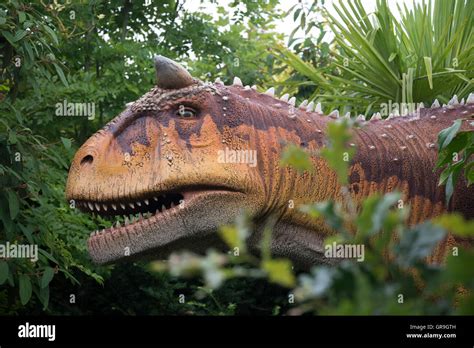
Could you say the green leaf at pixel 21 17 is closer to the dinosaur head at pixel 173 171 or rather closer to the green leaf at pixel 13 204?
the green leaf at pixel 13 204

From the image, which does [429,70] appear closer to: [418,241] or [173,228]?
[173,228]

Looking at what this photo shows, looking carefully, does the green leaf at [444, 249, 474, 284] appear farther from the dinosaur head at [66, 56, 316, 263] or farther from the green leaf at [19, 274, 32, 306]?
the green leaf at [19, 274, 32, 306]

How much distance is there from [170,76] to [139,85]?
10.6ft

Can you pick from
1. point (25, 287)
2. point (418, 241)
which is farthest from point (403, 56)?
point (418, 241)

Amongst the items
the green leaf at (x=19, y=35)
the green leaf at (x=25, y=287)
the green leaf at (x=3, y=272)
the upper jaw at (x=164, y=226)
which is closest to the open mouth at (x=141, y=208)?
the upper jaw at (x=164, y=226)

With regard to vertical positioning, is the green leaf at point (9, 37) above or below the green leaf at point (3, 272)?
above

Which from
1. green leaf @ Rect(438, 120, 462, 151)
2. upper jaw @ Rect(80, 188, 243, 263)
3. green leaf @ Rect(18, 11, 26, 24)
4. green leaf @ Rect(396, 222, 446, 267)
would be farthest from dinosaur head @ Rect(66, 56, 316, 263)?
green leaf @ Rect(396, 222, 446, 267)

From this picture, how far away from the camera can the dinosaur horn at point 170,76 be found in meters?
4.59

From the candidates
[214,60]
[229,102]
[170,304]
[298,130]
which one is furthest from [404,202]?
[214,60]

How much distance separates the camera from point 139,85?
7.80m

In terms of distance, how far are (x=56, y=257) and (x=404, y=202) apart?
242 centimetres

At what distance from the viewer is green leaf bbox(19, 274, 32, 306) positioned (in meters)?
5.42

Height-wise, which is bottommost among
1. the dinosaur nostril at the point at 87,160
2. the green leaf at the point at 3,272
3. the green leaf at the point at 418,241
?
the green leaf at the point at 3,272

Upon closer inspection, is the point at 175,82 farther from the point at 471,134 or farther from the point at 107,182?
the point at 471,134
